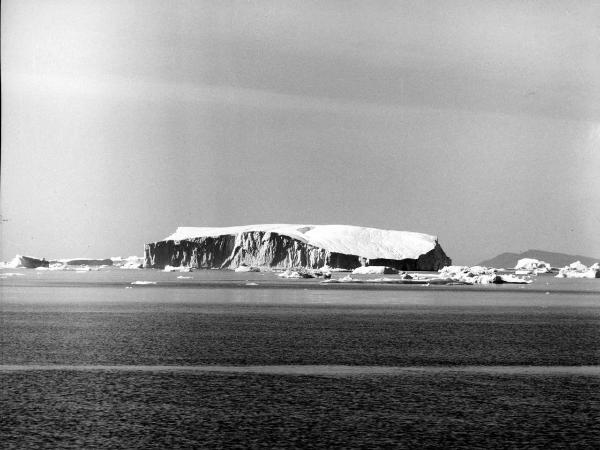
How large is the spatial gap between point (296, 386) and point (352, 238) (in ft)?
301

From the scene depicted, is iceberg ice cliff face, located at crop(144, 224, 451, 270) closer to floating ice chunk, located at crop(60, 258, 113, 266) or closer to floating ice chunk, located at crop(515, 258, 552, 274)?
floating ice chunk, located at crop(515, 258, 552, 274)

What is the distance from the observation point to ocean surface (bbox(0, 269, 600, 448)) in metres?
8.08

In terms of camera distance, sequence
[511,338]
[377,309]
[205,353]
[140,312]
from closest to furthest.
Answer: [205,353] < [511,338] < [140,312] < [377,309]

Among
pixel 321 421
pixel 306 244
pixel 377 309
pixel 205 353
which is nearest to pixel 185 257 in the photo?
pixel 306 244

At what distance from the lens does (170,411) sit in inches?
365

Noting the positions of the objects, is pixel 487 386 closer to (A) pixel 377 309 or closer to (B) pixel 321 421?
(B) pixel 321 421

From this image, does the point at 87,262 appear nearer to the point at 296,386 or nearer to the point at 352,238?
the point at 352,238

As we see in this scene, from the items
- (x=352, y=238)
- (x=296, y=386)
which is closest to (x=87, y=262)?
(x=352, y=238)

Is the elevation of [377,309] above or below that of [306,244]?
below

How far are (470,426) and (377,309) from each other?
23403 millimetres

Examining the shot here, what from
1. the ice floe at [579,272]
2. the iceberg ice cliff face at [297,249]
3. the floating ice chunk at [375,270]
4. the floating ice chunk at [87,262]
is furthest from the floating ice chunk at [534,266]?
the floating ice chunk at [87,262]

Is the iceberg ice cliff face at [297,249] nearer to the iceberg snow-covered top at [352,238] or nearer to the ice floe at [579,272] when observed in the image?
the iceberg snow-covered top at [352,238]

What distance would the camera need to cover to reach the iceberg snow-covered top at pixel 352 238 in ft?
322

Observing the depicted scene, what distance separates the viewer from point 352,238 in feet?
337
